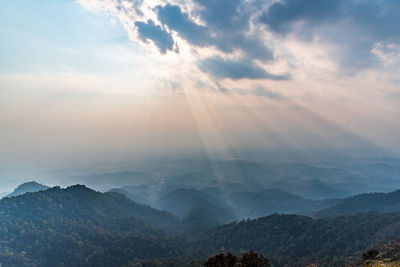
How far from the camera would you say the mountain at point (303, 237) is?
192 feet

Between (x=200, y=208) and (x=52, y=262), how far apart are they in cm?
9563

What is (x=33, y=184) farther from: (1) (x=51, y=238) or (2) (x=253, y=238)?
(2) (x=253, y=238)

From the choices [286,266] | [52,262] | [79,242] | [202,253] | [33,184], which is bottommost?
[286,266]

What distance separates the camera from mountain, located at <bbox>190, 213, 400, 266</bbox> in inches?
2298

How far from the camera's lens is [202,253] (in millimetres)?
75125

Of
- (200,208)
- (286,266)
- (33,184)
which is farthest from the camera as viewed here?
(33,184)

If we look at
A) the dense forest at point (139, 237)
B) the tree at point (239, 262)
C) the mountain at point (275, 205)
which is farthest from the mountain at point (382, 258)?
the mountain at point (275, 205)

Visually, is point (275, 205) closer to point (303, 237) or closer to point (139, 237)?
point (303, 237)

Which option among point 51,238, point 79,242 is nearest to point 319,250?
point 79,242

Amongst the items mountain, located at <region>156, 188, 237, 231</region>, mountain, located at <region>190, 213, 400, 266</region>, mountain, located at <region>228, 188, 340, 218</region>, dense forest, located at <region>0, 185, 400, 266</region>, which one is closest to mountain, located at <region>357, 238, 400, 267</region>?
dense forest, located at <region>0, 185, 400, 266</region>

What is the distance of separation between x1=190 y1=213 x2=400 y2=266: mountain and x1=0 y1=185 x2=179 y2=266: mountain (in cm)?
2231

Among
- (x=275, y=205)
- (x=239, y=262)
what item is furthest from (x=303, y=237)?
(x=275, y=205)

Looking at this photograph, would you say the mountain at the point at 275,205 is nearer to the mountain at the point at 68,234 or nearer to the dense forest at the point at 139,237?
the dense forest at the point at 139,237

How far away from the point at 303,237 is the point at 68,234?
3166 inches
